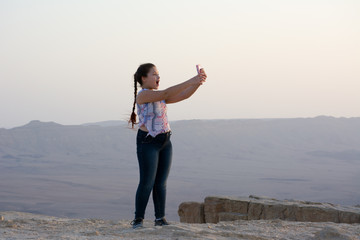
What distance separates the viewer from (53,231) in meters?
4.71

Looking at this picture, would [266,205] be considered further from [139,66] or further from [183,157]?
[183,157]

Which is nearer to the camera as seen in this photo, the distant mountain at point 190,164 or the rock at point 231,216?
the rock at point 231,216

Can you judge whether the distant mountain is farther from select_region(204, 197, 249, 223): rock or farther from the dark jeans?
the dark jeans

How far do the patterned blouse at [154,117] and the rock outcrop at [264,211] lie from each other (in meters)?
3.37

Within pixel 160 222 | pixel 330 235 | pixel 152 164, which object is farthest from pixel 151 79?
pixel 330 235

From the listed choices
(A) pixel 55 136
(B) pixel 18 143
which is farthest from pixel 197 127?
(B) pixel 18 143

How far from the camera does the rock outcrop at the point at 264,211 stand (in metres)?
6.87

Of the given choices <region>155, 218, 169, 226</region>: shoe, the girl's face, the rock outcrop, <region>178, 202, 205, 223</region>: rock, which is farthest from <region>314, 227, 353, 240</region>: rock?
<region>178, 202, 205, 223</region>: rock

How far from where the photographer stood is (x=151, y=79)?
172 inches

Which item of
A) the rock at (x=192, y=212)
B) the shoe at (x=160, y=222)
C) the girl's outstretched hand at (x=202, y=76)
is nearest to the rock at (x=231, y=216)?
the rock at (x=192, y=212)

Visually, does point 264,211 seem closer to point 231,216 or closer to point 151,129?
point 231,216

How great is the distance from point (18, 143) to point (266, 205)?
62317 mm

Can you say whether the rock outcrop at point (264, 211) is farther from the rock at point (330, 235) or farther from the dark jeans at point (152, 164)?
the dark jeans at point (152, 164)

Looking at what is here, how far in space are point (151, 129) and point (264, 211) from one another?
347cm
